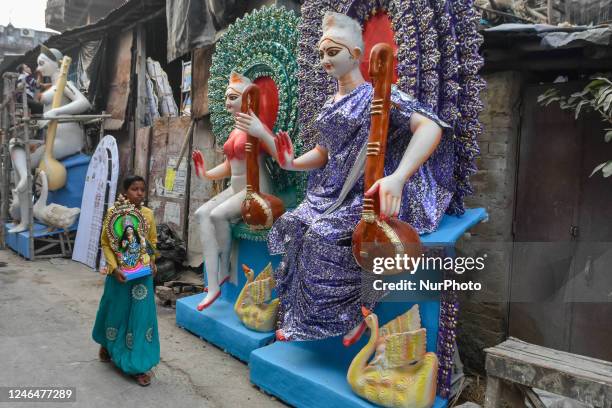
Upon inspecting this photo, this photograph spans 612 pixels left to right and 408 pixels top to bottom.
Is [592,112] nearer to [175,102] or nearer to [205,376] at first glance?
[205,376]

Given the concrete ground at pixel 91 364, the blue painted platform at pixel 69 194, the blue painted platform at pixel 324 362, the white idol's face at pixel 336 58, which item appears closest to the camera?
the blue painted platform at pixel 324 362

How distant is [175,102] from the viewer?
8.30 m

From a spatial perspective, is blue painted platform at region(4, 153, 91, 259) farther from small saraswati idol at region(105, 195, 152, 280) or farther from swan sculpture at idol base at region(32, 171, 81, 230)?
small saraswati idol at region(105, 195, 152, 280)

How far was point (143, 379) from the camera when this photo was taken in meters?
3.17

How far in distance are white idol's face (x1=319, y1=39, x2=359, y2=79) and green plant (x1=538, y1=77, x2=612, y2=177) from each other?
128 centimetres

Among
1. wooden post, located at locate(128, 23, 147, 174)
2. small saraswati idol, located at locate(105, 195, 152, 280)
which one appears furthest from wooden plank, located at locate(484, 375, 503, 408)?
wooden post, located at locate(128, 23, 147, 174)

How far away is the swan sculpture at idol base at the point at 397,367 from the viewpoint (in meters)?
2.50

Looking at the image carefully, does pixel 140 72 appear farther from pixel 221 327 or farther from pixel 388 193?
pixel 388 193

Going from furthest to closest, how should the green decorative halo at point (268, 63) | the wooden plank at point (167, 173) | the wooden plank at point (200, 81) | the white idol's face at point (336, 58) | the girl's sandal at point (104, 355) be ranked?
the wooden plank at point (167, 173), the wooden plank at point (200, 81), the green decorative halo at point (268, 63), the girl's sandal at point (104, 355), the white idol's face at point (336, 58)

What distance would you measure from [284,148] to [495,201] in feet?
5.15

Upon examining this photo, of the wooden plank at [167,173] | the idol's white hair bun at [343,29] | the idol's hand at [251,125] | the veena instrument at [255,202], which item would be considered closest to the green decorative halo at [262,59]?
the veena instrument at [255,202]

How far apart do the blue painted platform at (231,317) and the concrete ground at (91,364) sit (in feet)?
0.28

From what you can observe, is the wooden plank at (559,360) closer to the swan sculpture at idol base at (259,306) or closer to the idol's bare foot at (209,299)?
the swan sculpture at idol base at (259,306)

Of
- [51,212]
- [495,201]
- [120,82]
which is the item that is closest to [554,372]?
[495,201]
